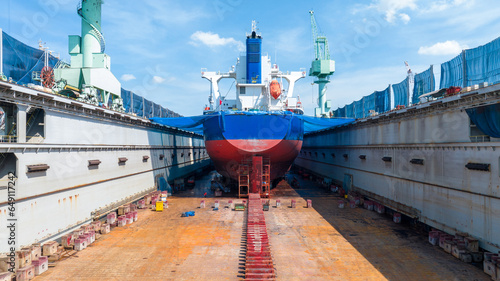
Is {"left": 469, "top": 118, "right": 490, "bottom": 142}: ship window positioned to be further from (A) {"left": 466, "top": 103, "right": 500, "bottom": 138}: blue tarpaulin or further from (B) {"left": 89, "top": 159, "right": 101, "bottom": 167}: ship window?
(B) {"left": 89, "top": 159, "right": 101, "bottom": 167}: ship window

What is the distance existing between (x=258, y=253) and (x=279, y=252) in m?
1.41

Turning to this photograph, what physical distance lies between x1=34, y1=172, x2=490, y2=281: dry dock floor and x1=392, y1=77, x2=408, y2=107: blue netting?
9.27 m

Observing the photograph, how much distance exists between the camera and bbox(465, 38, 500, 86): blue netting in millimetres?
12891

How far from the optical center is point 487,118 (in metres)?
11.7

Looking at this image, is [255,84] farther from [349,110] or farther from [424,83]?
[424,83]

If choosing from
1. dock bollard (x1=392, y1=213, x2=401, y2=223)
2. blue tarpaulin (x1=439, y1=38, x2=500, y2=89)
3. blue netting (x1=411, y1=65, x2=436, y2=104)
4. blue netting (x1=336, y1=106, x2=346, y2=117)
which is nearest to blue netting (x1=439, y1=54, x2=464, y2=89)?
blue tarpaulin (x1=439, y1=38, x2=500, y2=89)

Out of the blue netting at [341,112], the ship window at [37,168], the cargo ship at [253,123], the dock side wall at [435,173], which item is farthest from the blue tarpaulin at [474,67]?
the ship window at [37,168]

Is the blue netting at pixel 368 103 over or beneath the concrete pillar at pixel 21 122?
over

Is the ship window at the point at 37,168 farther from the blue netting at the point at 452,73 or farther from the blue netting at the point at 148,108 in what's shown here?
the blue netting at the point at 148,108

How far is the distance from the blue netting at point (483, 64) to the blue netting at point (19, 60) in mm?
24967

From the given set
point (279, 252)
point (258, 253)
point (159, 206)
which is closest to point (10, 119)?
point (159, 206)

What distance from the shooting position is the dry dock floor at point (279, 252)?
416 inches

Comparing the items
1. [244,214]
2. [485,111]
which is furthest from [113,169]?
[485,111]

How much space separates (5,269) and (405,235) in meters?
17.7
